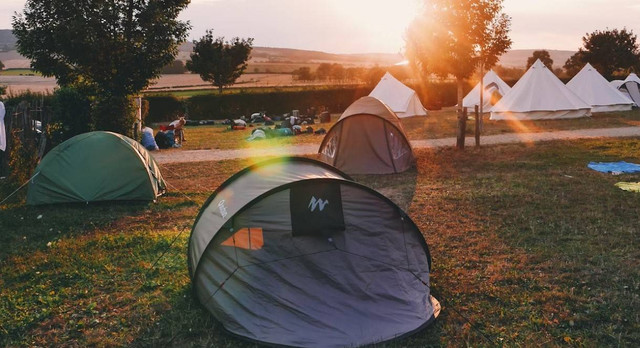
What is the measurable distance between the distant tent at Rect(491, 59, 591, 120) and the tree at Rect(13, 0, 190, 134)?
17.0 metres

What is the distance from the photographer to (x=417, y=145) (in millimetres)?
18422

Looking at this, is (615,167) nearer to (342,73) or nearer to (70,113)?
(70,113)

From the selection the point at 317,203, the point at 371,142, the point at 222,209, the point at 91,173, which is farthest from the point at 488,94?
the point at 222,209

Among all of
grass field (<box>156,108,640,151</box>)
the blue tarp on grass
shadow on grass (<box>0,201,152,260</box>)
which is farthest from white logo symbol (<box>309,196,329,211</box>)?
grass field (<box>156,108,640,151</box>)

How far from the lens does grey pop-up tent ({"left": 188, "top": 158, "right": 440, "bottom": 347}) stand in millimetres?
5023

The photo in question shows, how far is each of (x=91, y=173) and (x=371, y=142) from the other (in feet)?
21.4

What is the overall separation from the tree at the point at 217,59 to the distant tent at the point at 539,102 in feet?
90.5

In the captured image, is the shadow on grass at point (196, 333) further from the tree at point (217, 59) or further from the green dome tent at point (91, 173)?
the tree at point (217, 59)

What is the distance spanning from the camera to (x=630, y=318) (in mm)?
5141

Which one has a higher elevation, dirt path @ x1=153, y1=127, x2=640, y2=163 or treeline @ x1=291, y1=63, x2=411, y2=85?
treeline @ x1=291, y1=63, x2=411, y2=85

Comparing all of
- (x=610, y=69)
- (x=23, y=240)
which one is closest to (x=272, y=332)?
(x=23, y=240)

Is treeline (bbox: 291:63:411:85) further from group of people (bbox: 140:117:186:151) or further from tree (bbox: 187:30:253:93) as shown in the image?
group of people (bbox: 140:117:186:151)

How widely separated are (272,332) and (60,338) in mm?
2032

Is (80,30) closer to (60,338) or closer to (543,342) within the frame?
(60,338)
